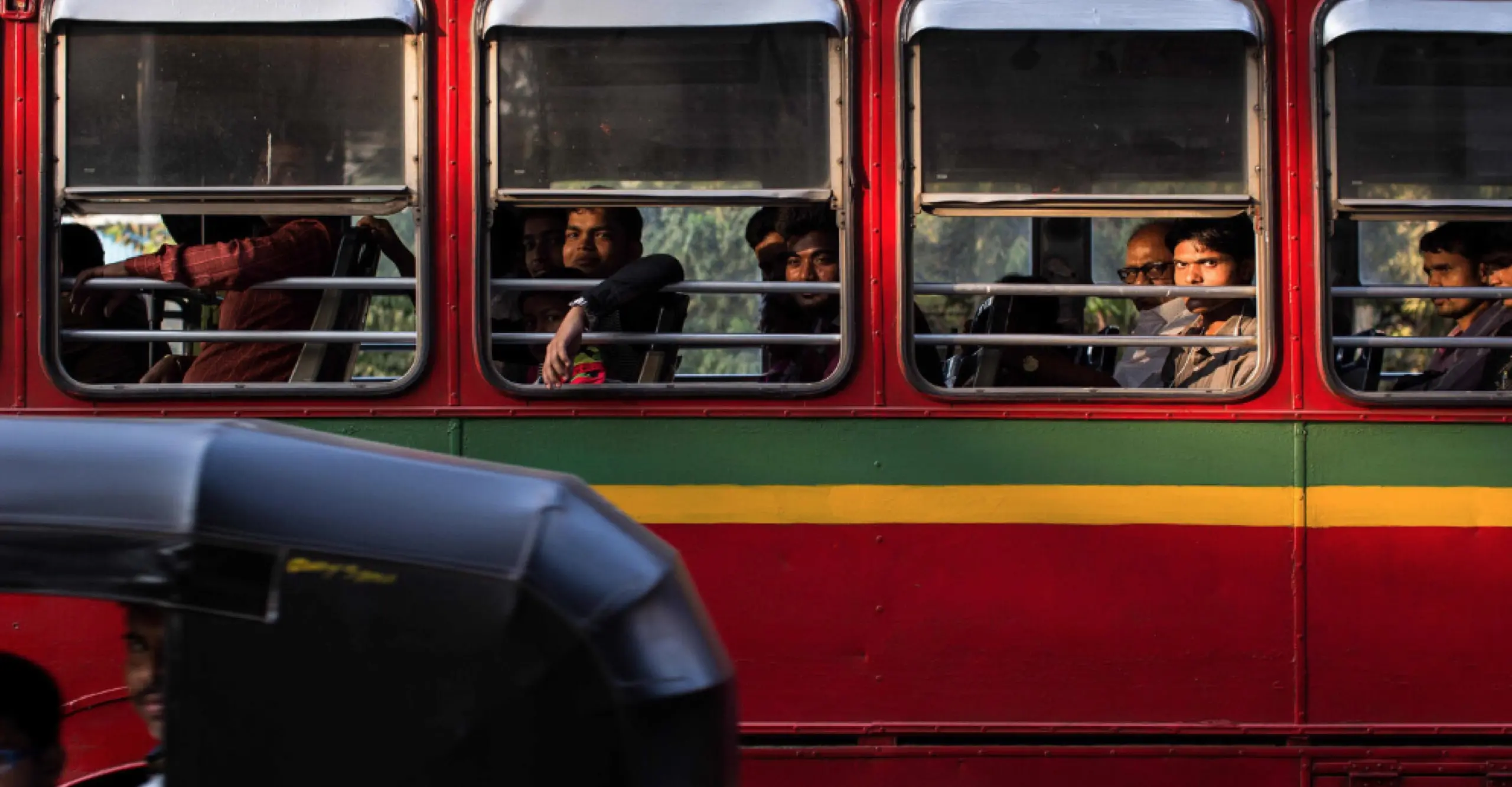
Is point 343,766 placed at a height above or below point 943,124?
below

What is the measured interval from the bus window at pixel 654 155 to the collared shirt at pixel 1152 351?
0.90 m

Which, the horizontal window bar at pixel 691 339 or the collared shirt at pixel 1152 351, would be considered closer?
the horizontal window bar at pixel 691 339

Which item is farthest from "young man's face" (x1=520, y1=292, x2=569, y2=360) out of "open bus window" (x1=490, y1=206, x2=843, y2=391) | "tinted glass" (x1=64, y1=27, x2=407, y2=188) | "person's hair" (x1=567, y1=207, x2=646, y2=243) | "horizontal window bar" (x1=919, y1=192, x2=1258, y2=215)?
"horizontal window bar" (x1=919, y1=192, x2=1258, y2=215)

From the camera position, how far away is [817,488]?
4.07 metres

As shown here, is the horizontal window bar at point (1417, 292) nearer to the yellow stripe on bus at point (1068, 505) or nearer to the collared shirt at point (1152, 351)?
the collared shirt at point (1152, 351)

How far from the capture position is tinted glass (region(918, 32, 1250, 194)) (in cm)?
414

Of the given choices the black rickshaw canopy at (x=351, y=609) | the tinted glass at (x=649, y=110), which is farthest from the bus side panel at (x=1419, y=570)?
the black rickshaw canopy at (x=351, y=609)

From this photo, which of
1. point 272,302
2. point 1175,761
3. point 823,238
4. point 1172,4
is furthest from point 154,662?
point 1172,4

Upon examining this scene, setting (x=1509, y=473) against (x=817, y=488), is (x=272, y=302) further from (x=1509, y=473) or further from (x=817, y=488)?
(x=1509, y=473)

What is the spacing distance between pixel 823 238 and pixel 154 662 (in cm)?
255

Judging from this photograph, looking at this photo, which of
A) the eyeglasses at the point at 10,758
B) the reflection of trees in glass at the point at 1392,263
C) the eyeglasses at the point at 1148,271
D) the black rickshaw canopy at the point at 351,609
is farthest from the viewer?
the reflection of trees in glass at the point at 1392,263

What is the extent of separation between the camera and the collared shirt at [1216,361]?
4207 mm

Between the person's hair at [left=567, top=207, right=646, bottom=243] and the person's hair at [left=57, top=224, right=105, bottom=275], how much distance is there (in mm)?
1327

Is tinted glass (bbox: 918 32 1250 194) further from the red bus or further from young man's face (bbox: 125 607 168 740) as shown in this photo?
young man's face (bbox: 125 607 168 740)
